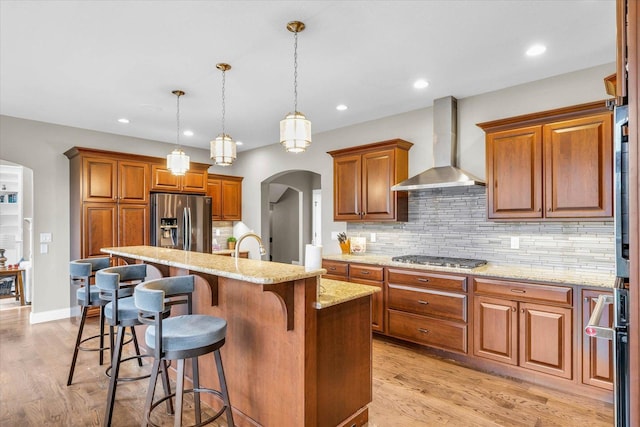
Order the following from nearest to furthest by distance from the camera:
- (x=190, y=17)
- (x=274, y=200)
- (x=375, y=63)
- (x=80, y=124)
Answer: (x=190, y=17), (x=375, y=63), (x=80, y=124), (x=274, y=200)

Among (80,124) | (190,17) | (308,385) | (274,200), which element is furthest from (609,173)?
(274,200)

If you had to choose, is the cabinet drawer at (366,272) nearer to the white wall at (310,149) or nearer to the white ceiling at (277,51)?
the white wall at (310,149)

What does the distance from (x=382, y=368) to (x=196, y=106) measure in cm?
351

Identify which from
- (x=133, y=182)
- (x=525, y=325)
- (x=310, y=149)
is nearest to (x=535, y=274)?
(x=525, y=325)

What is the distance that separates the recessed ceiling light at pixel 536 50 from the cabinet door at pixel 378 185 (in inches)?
64.9

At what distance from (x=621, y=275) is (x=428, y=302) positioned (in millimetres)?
2559

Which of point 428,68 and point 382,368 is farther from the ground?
point 428,68

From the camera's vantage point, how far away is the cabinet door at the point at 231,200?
6.63m

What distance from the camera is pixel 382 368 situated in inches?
129

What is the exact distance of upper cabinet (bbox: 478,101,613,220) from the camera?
2.86 meters

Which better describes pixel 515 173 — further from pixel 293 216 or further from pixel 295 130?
pixel 293 216

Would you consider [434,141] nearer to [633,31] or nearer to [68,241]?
[633,31]

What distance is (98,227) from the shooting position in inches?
189

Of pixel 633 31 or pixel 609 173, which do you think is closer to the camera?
pixel 633 31
